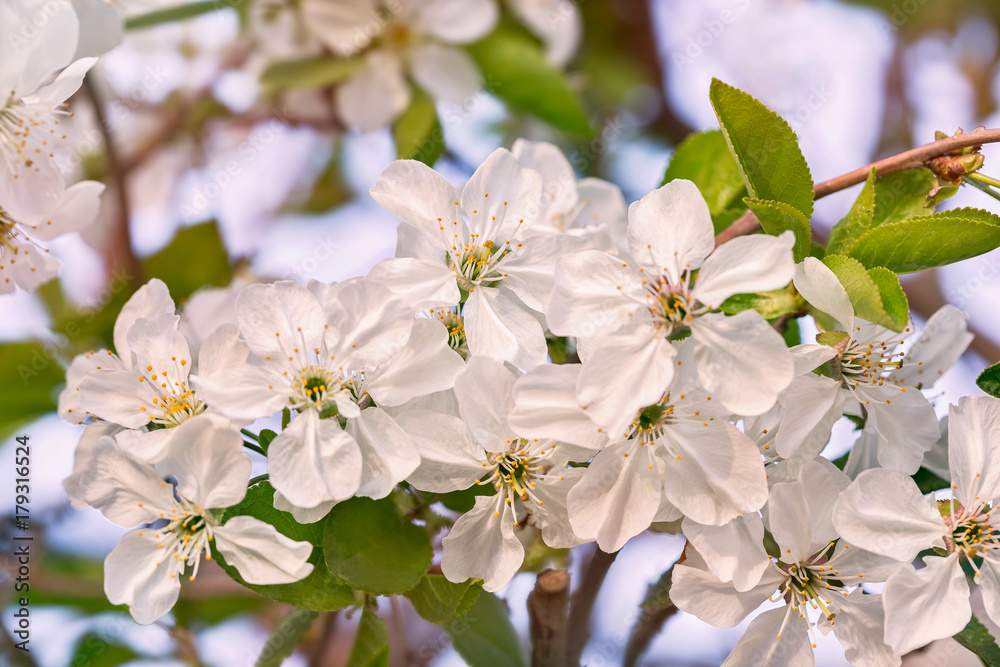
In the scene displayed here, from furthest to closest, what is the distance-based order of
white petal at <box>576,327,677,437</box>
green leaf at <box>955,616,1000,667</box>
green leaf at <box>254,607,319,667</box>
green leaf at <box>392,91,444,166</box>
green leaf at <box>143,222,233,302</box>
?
green leaf at <box>143,222,233,302</box>
green leaf at <box>392,91,444,166</box>
green leaf at <box>254,607,319,667</box>
green leaf at <box>955,616,1000,667</box>
white petal at <box>576,327,677,437</box>

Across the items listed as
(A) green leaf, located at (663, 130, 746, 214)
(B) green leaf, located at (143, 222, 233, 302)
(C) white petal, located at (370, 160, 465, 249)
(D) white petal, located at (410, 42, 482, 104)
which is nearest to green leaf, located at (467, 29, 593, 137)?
(D) white petal, located at (410, 42, 482, 104)

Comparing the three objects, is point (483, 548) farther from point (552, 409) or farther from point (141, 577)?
point (141, 577)

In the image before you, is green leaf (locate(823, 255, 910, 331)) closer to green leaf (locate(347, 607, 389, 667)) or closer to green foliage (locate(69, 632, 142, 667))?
green leaf (locate(347, 607, 389, 667))

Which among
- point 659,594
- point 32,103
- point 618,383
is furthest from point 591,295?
point 32,103

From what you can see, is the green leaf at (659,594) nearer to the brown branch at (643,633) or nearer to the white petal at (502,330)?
the brown branch at (643,633)

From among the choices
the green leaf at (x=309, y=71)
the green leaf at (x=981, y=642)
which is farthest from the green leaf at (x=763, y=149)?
the green leaf at (x=309, y=71)

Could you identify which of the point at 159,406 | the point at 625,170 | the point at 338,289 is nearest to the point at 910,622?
the point at 338,289
